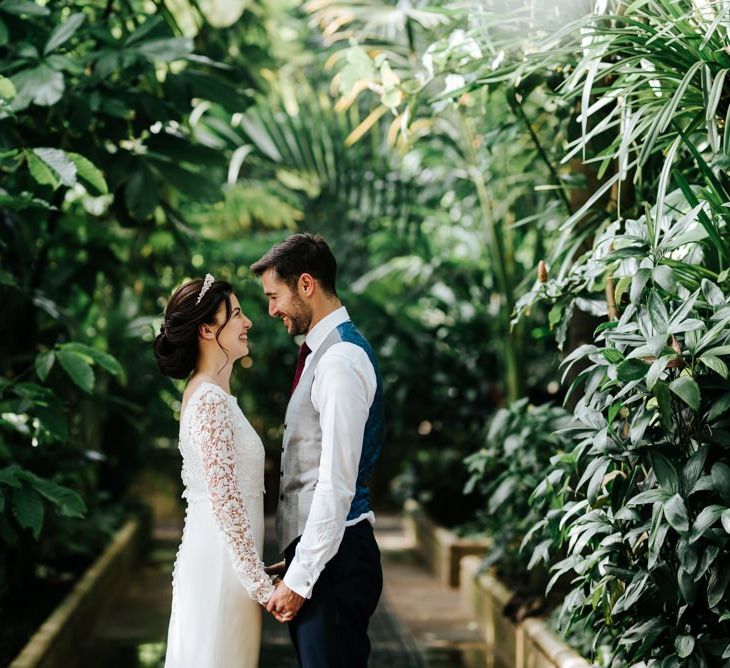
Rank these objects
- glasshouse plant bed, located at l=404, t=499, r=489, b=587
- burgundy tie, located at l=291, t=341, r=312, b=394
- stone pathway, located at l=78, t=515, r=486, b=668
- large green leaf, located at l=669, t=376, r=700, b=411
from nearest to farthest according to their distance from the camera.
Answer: large green leaf, located at l=669, t=376, r=700, b=411, burgundy tie, located at l=291, t=341, r=312, b=394, stone pathway, located at l=78, t=515, r=486, b=668, glasshouse plant bed, located at l=404, t=499, r=489, b=587

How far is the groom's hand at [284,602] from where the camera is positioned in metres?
3.08

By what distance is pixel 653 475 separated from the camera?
320cm

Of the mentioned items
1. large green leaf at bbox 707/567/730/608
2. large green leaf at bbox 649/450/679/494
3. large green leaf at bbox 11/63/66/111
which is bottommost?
large green leaf at bbox 707/567/730/608

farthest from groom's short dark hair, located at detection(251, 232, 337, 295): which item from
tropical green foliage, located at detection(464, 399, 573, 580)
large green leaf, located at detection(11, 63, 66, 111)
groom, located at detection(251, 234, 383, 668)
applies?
tropical green foliage, located at detection(464, 399, 573, 580)

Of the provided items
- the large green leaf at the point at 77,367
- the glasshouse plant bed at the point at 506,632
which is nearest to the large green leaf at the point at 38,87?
the large green leaf at the point at 77,367

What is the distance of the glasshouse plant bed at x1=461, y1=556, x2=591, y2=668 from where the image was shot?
5.00 meters

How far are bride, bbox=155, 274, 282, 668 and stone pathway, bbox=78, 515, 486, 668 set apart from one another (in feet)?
10.1

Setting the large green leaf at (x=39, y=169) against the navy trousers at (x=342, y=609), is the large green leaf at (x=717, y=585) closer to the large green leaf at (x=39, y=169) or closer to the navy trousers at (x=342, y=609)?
the navy trousers at (x=342, y=609)

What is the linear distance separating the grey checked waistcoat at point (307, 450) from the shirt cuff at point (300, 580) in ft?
0.58

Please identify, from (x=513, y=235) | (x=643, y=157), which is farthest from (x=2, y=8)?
(x=513, y=235)

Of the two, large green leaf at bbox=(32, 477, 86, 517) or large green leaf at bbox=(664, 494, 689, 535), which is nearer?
large green leaf at bbox=(664, 494, 689, 535)

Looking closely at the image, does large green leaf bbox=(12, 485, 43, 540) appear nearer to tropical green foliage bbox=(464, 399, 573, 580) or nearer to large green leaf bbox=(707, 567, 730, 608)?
tropical green foliage bbox=(464, 399, 573, 580)

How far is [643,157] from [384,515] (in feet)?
42.0

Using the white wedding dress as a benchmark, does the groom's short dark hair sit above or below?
above
